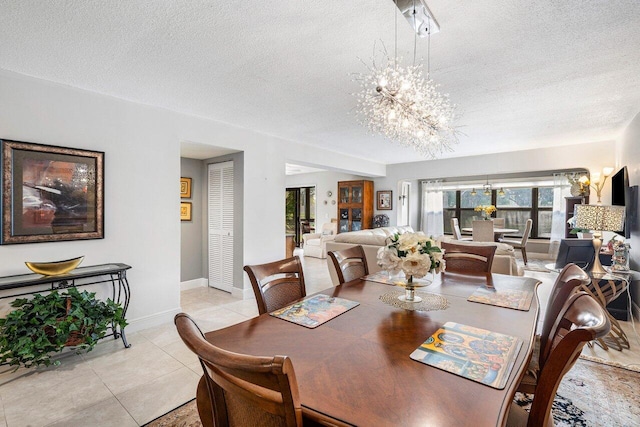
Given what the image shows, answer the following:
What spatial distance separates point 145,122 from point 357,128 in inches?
104

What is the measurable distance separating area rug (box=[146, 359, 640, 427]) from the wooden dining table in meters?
0.81

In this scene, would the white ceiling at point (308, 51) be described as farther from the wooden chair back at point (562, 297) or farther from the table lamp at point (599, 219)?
the wooden chair back at point (562, 297)

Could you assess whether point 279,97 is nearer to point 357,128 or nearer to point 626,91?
point 357,128

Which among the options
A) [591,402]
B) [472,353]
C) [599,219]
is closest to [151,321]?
[472,353]

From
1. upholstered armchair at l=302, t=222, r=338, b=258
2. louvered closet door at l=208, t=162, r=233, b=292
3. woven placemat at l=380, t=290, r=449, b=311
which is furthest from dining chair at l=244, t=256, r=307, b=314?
upholstered armchair at l=302, t=222, r=338, b=258

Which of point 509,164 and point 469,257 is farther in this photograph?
point 509,164

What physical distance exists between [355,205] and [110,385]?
6.49 m

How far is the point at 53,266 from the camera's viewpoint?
2.41 metres

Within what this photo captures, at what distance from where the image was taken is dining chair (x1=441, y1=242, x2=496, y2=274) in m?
2.65

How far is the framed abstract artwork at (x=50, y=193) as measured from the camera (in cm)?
241

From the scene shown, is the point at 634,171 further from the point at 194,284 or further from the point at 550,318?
the point at 194,284

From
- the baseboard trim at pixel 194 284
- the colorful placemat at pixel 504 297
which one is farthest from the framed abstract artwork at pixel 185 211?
the colorful placemat at pixel 504 297

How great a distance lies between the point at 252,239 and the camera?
14.1 ft

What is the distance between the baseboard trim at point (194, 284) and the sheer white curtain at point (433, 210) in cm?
606
